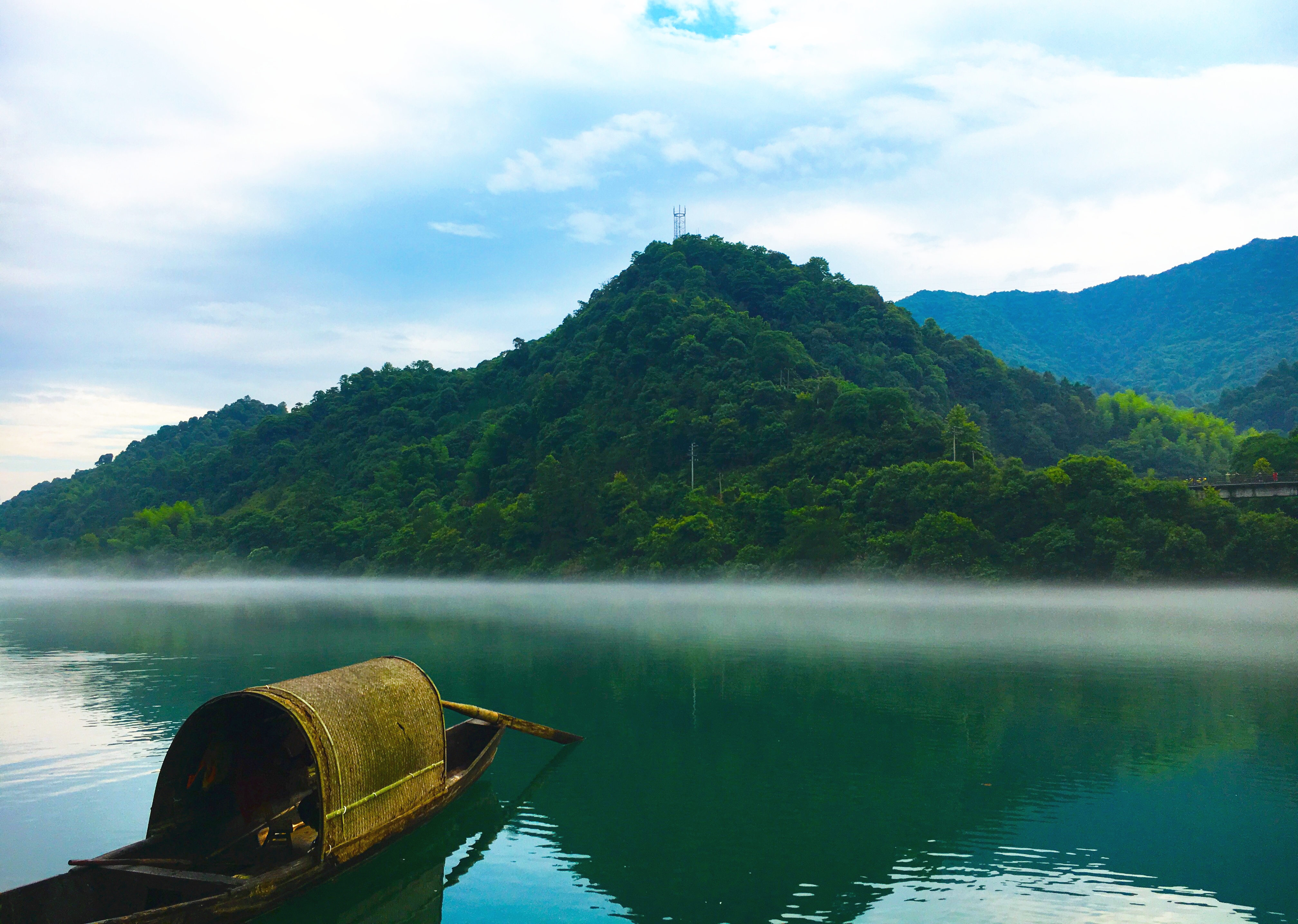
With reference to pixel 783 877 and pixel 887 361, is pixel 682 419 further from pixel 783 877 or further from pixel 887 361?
pixel 783 877

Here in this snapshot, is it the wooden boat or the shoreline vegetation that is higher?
the shoreline vegetation

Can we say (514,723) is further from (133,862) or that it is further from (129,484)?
(129,484)

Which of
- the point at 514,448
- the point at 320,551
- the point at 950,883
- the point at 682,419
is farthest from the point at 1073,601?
the point at 320,551

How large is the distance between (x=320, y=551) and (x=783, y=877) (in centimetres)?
9703

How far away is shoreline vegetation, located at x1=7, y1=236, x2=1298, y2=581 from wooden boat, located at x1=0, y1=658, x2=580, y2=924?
172 feet

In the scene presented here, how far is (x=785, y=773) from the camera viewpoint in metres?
16.1

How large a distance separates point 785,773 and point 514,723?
197 inches

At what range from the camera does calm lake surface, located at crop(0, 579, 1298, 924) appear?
36.1ft

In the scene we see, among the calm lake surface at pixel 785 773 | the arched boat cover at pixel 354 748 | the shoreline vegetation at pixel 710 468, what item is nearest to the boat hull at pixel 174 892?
the arched boat cover at pixel 354 748

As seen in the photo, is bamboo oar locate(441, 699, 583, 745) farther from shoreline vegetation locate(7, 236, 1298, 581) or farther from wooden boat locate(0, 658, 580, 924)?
shoreline vegetation locate(7, 236, 1298, 581)

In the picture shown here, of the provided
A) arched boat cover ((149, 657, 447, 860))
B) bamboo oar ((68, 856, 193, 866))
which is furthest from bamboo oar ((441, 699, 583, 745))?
bamboo oar ((68, 856, 193, 866))

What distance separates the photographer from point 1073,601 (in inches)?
2094

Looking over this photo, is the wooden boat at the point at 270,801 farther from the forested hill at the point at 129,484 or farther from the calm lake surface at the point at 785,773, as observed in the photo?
the forested hill at the point at 129,484

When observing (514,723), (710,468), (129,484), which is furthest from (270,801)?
(129,484)
